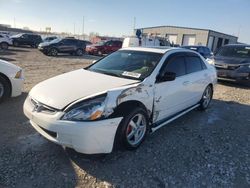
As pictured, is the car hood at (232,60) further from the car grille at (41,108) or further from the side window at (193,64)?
the car grille at (41,108)

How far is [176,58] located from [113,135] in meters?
2.17

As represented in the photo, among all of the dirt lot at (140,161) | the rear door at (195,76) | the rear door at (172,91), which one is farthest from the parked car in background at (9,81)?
the rear door at (195,76)

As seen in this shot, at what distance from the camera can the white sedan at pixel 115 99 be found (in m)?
3.00

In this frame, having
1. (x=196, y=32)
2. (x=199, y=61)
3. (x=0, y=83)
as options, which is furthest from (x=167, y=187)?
(x=196, y=32)

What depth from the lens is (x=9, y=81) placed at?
556 cm

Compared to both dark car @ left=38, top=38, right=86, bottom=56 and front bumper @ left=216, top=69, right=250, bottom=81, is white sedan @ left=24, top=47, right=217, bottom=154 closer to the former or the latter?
front bumper @ left=216, top=69, right=250, bottom=81

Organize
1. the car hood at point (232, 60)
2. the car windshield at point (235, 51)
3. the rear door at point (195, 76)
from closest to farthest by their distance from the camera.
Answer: the rear door at point (195, 76)
the car hood at point (232, 60)
the car windshield at point (235, 51)

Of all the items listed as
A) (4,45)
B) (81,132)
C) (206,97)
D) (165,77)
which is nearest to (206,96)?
(206,97)

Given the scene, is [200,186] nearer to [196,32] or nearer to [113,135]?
[113,135]

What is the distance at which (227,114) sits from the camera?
19.4ft

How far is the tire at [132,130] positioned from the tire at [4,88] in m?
3.38

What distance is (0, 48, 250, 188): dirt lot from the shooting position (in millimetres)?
2998

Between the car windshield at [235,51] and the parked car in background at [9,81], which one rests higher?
the car windshield at [235,51]

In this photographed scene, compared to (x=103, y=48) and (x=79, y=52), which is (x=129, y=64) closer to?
(x=79, y=52)
